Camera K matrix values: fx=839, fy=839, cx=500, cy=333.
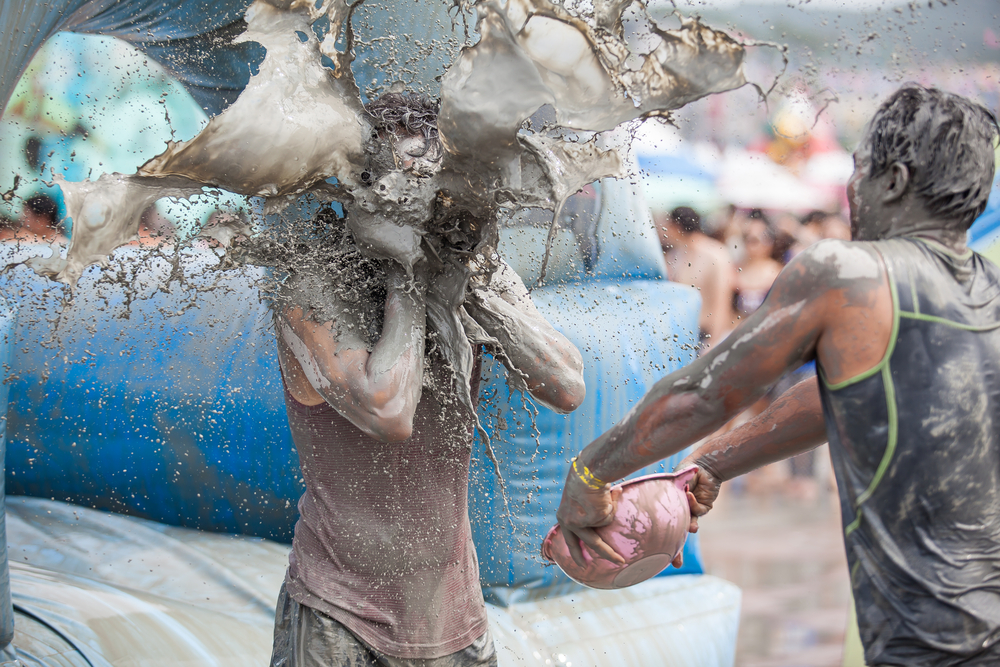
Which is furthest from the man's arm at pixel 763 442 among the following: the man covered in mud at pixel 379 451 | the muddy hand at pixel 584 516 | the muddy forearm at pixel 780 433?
the man covered in mud at pixel 379 451

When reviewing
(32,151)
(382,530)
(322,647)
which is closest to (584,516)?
(382,530)

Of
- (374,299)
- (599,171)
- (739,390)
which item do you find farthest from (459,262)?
(739,390)

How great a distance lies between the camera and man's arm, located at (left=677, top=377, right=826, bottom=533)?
4.15 feet

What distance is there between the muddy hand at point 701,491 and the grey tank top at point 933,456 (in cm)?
44

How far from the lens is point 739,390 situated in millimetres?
1024

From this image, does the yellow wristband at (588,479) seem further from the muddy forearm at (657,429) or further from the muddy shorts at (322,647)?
the muddy shorts at (322,647)

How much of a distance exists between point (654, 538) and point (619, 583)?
0.11 metres

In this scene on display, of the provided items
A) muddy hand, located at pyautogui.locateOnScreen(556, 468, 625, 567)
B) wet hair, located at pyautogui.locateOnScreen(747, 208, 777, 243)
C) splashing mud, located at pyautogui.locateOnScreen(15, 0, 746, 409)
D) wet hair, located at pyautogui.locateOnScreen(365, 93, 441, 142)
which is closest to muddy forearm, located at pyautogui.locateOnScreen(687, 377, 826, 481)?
muddy hand, located at pyautogui.locateOnScreen(556, 468, 625, 567)

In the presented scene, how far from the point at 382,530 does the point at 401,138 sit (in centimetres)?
64

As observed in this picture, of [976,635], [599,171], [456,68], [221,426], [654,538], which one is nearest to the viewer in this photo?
[976,635]

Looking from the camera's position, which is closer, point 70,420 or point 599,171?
point 599,171

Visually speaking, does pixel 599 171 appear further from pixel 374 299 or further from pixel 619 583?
pixel 619 583

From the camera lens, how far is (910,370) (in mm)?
931

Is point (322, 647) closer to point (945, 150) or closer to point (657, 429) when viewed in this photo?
point (657, 429)
